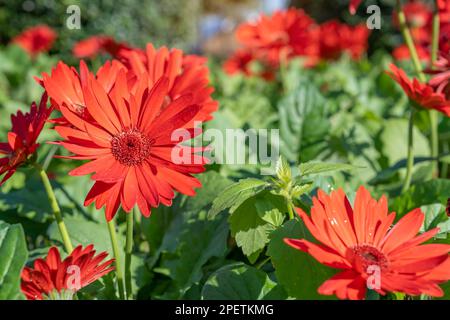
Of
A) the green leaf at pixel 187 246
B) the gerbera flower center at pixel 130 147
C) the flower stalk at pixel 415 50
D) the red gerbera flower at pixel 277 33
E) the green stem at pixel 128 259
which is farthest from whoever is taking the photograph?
the red gerbera flower at pixel 277 33

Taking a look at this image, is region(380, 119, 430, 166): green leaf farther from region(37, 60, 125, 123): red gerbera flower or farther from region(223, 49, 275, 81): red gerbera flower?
region(223, 49, 275, 81): red gerbera flower

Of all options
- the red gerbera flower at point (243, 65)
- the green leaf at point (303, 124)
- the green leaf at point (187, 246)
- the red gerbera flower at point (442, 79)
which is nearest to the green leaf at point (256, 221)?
the green leaf at point (187, 246)

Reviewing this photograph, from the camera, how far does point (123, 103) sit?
1175 mm

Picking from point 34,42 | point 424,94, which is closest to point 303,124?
point 424,94

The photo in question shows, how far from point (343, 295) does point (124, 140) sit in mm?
497

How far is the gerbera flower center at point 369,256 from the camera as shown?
1000 millimetres

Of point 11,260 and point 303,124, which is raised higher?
point 303,124

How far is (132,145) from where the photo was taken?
1.17 m

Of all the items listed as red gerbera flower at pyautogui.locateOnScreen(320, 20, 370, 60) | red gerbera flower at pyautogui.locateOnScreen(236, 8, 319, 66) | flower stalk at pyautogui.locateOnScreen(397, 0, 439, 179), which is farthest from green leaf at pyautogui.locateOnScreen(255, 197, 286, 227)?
red gerbera flower at pyautogui.locateOnScreen(320, 20, 370, 60)

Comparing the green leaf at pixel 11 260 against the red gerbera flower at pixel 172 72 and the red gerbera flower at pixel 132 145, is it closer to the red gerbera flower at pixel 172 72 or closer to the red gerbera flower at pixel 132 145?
the red gerbera flower at pixel 132 145

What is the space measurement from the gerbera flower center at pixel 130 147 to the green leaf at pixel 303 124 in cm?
104

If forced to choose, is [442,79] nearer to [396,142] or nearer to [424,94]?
[424,94]

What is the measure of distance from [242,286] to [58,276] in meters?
0.33

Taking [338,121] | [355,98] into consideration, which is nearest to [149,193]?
[338,121]
